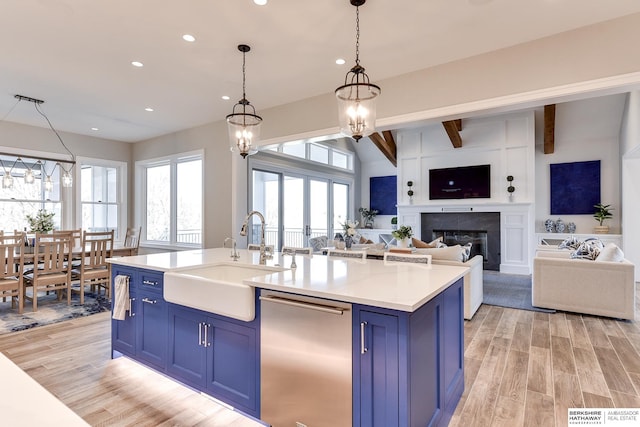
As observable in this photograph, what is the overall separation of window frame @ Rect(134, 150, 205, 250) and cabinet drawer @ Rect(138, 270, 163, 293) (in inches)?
132

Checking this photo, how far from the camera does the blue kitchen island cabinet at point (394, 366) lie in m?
1.57

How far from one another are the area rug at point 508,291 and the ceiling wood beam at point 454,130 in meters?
3.07

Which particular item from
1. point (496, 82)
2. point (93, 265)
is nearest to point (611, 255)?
point (496, 82)

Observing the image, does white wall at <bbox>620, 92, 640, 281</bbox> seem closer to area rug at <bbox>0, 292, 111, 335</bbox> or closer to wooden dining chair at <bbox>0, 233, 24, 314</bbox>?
area rug at <bbox>0, 292, 111, 335</bbox>

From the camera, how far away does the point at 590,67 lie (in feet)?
9.75

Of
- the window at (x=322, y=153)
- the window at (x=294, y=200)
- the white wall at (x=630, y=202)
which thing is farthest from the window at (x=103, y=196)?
the white wall at (x=630, y=202)

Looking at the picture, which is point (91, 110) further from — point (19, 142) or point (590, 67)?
point (590, 67)

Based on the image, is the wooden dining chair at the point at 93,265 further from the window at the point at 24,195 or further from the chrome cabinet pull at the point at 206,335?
the chrome cabinet pull at the point at 206,335

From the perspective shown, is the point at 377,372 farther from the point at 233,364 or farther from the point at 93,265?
the point at 93,265

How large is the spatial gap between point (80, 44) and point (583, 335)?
19.6 feet

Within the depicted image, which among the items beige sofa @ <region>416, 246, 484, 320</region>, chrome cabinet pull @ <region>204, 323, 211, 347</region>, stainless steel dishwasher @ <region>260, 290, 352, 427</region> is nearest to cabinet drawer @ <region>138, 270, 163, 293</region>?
chrome cabinet pull @ <region>204, 323, 211, 347</region>

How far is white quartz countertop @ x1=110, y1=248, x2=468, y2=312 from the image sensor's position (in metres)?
1.66

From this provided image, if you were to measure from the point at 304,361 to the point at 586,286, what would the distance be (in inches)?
165

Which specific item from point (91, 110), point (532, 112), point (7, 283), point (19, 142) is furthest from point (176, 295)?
point (532, 112)
